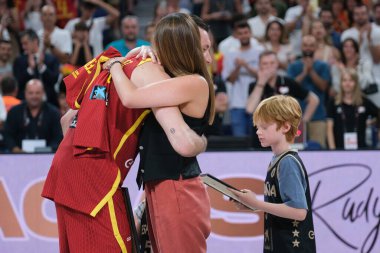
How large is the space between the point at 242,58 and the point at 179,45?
7.04 m

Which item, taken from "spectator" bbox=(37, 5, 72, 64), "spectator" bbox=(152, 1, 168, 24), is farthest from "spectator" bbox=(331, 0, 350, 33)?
"spectator" bbox=(37, 5, 72, 64)

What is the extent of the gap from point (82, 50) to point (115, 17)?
102cm

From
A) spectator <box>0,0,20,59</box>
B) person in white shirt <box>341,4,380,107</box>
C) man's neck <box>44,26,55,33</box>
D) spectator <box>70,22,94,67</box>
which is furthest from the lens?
spectator <box>0,0,20,59</box>

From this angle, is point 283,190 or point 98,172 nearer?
point 98,172

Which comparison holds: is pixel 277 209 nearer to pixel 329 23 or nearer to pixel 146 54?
pixel 146 54

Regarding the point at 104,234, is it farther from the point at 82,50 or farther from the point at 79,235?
the point at 82,50

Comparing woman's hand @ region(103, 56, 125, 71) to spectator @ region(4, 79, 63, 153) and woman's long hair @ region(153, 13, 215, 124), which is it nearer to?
woman's long hair @ region(153, 13, 215, 124)

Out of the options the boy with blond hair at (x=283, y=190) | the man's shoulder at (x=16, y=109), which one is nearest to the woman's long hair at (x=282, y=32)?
the man's shoulder at (x=16, y=109)

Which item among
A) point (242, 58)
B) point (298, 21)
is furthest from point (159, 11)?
point (298, 21)

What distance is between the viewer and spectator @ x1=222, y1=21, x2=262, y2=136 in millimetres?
10695

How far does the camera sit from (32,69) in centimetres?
1102

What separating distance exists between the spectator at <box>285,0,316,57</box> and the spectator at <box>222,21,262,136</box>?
116 centimetres

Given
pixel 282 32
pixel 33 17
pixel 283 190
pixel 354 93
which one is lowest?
pixel 283 190

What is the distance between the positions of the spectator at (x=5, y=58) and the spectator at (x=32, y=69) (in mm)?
167
